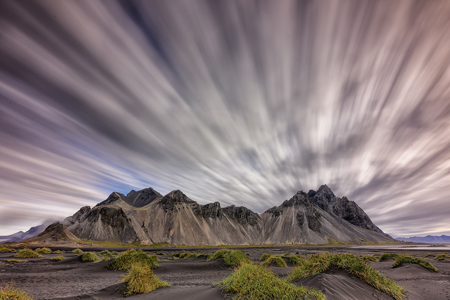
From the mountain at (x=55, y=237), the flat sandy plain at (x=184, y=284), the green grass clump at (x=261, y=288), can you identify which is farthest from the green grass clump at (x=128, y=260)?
the mountain at (x=55, y=237)

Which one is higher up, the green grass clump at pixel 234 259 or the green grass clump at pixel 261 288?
the green grass clump at pixel 261 288

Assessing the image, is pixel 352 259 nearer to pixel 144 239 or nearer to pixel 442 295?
pixel 442 295

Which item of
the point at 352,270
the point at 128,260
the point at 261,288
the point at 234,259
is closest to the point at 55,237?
the point at 128,260

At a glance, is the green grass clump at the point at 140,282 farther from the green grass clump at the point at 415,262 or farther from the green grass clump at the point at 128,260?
the green grass clump at the point at 415,262

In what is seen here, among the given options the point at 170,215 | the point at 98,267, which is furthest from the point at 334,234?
the point at 98,267

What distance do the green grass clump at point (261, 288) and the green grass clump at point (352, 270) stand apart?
4.19 m

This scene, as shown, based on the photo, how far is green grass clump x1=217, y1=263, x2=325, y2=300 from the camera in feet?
24.7

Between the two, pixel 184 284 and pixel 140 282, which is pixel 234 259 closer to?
pixel 184 284

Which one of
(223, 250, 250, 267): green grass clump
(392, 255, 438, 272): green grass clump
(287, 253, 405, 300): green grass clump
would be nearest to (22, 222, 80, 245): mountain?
(223, 250, 250, 267): green grass clump

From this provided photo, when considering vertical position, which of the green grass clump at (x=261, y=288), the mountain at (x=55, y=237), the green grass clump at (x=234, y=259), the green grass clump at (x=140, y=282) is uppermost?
the green grass clump at (x=261, y=288)

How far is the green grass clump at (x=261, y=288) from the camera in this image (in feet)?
24.7

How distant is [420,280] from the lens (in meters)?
17.2

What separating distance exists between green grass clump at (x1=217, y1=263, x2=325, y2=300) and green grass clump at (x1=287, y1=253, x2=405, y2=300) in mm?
4188

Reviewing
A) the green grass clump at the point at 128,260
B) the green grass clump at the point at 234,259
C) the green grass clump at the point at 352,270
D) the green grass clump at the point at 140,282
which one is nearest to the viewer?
the green grass clump at the point at 140,282
